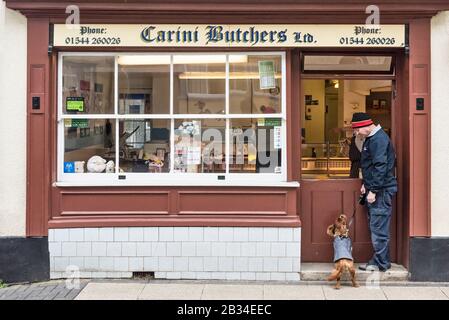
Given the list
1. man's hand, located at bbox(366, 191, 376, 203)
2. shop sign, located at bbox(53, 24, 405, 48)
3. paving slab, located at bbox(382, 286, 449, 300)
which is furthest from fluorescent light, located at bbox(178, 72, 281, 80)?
paving slab, located at bbox(382, 286, 449, 300)

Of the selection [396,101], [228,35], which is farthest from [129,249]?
[396,101]

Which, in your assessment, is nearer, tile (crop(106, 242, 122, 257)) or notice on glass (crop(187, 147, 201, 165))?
tile (crop(106, 242, 122, 257))

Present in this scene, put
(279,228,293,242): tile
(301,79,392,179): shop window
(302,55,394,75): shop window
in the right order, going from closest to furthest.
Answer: (279,228,293,242): tile → (302,55,394,75): shop window → (301,79,392,179): shop window

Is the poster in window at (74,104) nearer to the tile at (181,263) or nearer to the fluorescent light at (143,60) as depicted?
the fluorescent light at (143,60)

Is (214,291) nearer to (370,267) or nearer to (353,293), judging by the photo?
(353,293)

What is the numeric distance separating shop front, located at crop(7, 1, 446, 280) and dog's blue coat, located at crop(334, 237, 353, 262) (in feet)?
1.60

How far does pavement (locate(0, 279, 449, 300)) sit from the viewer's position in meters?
6.61

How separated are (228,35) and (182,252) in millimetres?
2645

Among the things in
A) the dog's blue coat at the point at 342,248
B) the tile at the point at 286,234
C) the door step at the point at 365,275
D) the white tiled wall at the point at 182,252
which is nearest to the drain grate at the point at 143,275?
the white tiled wall at the point at 182,252

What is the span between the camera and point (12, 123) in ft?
23.2

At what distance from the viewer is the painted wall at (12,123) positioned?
23.1 feet

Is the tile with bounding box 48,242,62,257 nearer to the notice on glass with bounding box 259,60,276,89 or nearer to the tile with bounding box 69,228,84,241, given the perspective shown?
the tile with bounding box 69,228,84,241

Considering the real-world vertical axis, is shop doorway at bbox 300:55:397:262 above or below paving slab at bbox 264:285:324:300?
above
